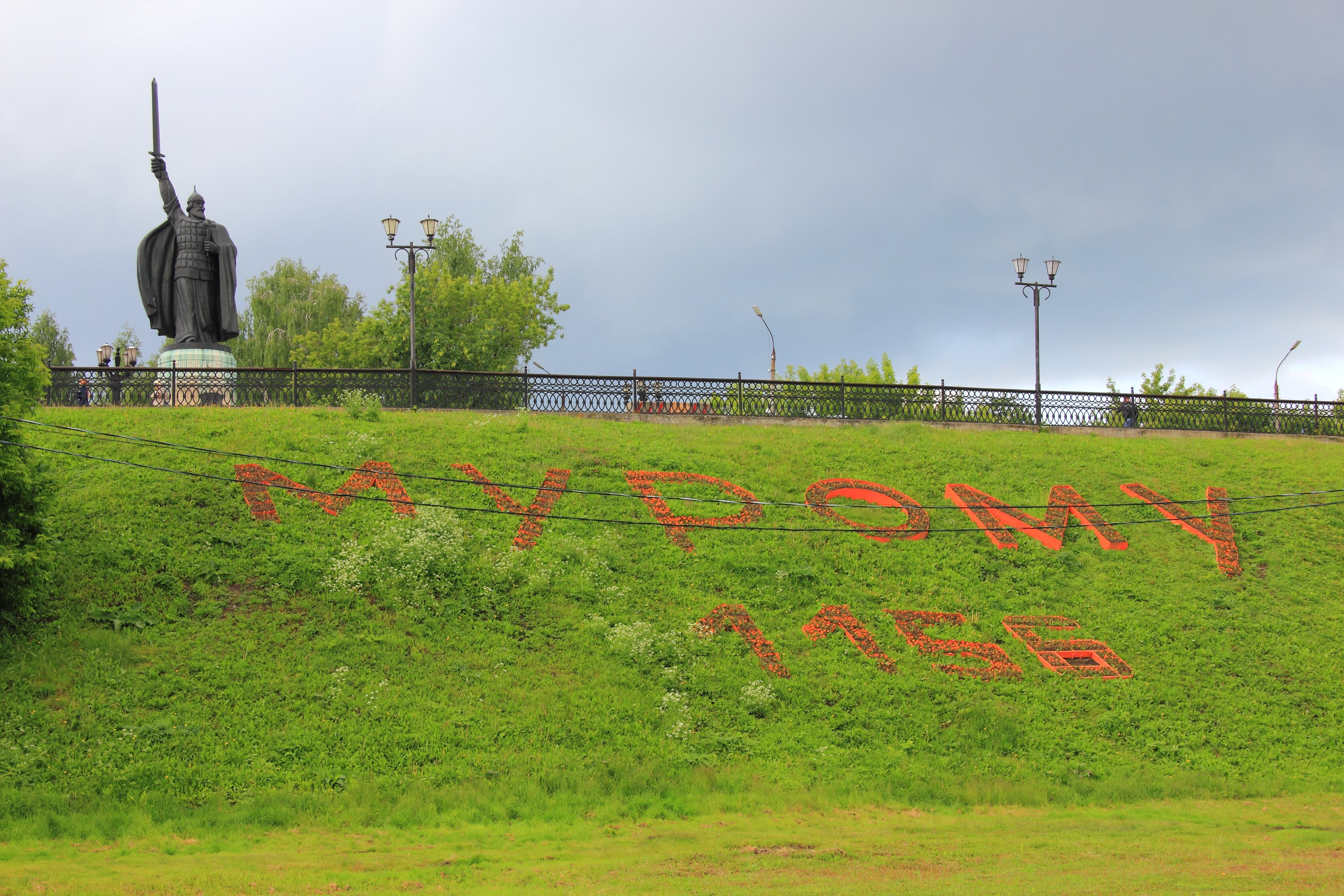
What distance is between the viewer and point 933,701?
579 inches

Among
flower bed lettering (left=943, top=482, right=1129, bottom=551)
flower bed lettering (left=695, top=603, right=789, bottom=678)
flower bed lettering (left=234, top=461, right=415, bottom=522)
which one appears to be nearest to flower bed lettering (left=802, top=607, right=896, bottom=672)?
flower bed lettering (left=695, top=603, right=789, bottom=678)

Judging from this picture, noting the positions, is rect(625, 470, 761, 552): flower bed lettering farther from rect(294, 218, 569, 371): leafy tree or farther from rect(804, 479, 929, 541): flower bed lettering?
rect(294, 218, 569, 371): leafy tree

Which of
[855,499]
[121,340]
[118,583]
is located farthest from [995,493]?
[121,340]

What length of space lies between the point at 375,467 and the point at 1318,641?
1639cm

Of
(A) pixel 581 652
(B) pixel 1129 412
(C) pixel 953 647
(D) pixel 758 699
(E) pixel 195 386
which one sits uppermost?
(E) pixel 195 386

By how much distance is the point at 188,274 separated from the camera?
22266mm

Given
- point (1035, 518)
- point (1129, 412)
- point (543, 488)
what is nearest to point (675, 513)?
point (543, 488)

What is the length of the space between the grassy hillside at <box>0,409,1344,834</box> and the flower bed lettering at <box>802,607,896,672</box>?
0.51 ft

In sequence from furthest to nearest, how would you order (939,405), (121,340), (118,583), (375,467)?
(121,340) < (939,405) < (375,467) < (118,583)

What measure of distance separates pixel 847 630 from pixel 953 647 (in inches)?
65.4

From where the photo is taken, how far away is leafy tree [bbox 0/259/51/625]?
12.8 m

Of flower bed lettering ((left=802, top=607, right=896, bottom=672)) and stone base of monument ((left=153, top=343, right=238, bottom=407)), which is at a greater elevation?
stone base of monument ((left=153, top=343, right=238, bottom=407))

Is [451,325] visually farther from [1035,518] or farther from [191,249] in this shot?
[1035,518]

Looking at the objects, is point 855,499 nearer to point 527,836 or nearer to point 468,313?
point 527,836
